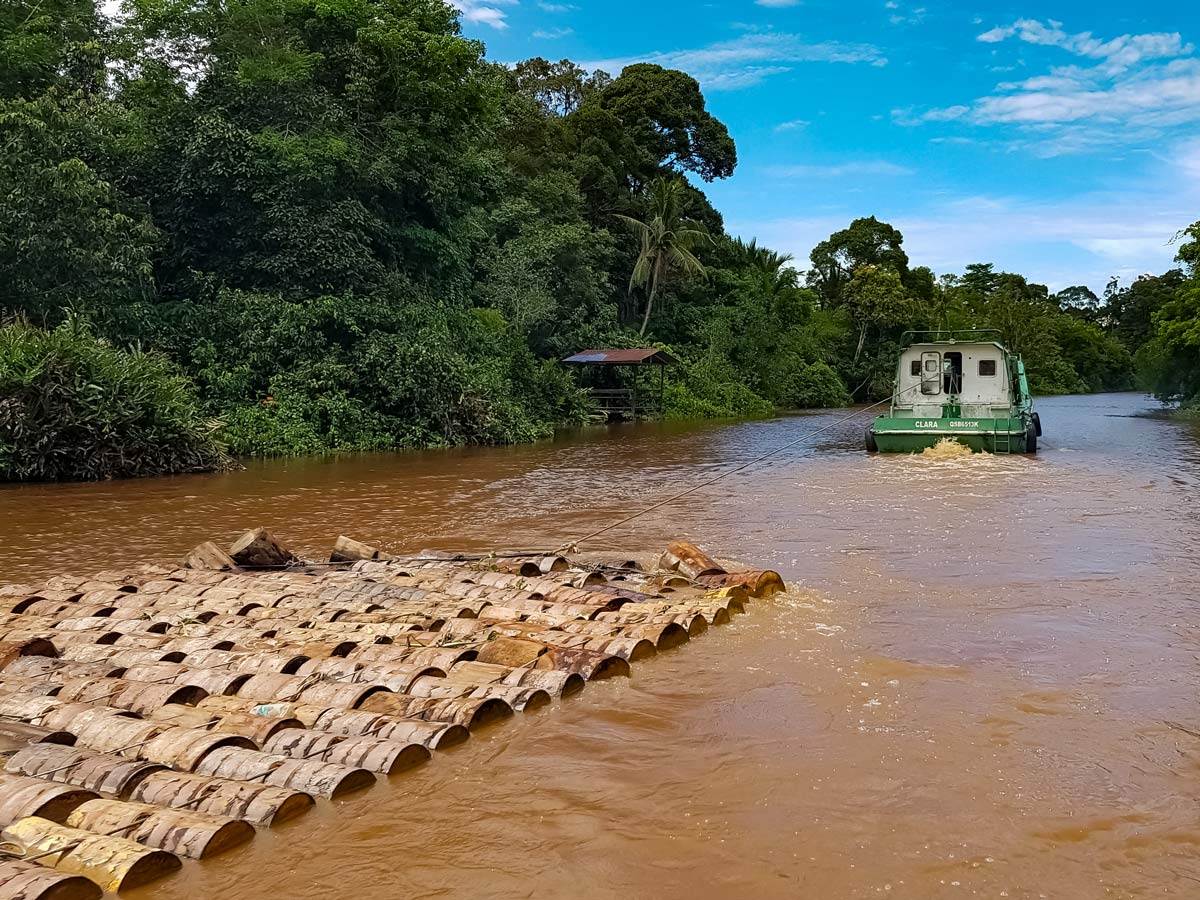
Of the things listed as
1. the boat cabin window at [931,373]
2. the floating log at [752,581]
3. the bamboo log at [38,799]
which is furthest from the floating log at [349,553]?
the boat cabin window at [931,373]

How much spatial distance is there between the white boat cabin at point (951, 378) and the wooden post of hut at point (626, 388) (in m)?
11.3

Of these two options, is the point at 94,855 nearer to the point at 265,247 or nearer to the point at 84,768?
the point at 84,768

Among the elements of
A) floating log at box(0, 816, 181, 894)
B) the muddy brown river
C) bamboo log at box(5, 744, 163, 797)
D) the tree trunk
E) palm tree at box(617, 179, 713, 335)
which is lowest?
the muddy brown river

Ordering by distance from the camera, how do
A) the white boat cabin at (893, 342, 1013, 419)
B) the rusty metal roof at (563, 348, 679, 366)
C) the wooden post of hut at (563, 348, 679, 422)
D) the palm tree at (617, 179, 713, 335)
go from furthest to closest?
the palm tree at (617, 179, 713, 335) < the wooden post of hut at (563, 348, 679, 422) < the rusty metal roof at (563, 348, 679, 366) < the white boat cabin at (893, 342, 1013, 419)

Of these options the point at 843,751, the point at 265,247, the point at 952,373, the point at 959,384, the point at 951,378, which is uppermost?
the point at 265,247

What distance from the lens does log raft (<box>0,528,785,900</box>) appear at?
11.4 ft

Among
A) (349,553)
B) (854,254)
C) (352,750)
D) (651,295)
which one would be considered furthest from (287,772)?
(854,254)

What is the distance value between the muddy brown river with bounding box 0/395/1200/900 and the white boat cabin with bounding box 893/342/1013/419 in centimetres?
1174

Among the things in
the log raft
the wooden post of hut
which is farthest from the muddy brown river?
the wooden post of hut

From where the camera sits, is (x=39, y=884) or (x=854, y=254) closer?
(x=39, y=884)

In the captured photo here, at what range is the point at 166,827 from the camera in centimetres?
340

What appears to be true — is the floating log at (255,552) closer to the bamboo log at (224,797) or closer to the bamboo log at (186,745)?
the bamboo log at (186,745)

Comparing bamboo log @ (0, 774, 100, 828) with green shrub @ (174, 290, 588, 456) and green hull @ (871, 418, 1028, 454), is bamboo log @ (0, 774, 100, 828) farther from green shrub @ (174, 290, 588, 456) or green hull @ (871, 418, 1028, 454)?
green hull @ (871, 418, 1028, 454)

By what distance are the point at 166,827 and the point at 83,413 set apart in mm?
14591
